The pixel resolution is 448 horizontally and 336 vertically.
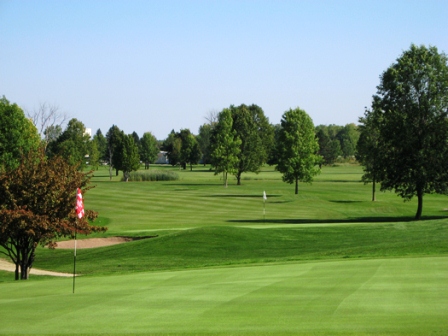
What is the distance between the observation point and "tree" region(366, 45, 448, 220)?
4556 centimetres

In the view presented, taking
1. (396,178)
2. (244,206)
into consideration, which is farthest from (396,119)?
(244,206)

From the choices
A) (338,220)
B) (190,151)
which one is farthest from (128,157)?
(338,220)

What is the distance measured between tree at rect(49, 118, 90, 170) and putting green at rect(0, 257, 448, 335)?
92489 millimetres

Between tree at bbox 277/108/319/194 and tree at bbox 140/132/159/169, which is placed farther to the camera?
tree at bbox 140/132/159/169

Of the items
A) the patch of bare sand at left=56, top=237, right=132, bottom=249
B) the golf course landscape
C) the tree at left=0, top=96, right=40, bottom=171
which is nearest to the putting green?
the golf course landscape

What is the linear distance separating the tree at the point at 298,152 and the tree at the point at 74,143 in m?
43.2

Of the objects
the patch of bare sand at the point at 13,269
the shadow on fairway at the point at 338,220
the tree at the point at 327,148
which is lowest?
the patch of bare sand at the point at 13,269

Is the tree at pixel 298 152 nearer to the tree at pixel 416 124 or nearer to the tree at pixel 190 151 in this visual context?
the tree at pixel 416 124

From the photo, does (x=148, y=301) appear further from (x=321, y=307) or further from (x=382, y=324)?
(x=382, y=324)

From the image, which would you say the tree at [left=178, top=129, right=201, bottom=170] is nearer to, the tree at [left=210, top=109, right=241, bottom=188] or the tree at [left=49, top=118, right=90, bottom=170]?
the tree at [left=49, top=118, right=90, bottom=170]

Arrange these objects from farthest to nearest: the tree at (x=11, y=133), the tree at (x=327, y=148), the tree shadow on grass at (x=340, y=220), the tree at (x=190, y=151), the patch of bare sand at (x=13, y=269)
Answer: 1. the tree at (x=190, y=151)
2. the tree at (x=327, y=148)
3. the tree at (x=11, y=133)
4. the tree shadow on grass at (x=340, y=220)
5. the patch of bare sand at (x=13, y=269)

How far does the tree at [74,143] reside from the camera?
109m

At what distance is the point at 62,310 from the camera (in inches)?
489

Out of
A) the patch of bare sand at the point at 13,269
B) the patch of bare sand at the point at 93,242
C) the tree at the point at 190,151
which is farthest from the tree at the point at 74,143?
the patch of bare sand at the point at 13,269
